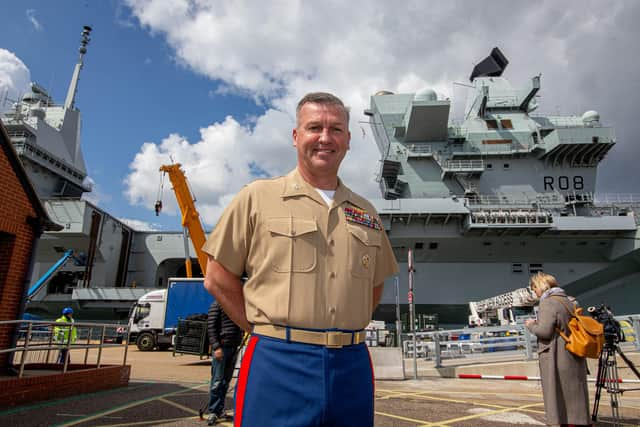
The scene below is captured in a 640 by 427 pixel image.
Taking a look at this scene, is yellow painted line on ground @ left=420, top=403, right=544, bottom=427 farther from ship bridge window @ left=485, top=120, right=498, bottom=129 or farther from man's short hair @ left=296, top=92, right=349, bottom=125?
ship bridge window @ left=485, top=120, right=498, bottom=129

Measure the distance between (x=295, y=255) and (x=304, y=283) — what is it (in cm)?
13

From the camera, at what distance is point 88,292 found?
26625 millimetres

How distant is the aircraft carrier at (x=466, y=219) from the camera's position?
76.0ft

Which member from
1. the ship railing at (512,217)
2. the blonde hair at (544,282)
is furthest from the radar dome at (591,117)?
the blonde hair at (544,282)

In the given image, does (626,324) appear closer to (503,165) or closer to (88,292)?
(503,165)

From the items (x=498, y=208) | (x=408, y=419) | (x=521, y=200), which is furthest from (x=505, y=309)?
(x=408, y=419)

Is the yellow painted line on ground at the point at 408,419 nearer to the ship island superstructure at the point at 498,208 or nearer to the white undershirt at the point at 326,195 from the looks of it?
the white undershirt at the point at 326,195

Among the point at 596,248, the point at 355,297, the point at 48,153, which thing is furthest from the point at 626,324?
the point at 48,153

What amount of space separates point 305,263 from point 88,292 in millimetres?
30359

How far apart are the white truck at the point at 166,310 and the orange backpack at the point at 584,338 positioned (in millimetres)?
13985

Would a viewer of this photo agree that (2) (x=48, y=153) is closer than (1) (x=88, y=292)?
No

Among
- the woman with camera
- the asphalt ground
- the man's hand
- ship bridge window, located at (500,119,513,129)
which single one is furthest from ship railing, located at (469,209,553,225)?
the man's hand

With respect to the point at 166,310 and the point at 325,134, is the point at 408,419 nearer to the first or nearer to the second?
the point at 325,134

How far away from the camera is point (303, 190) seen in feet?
6.01
